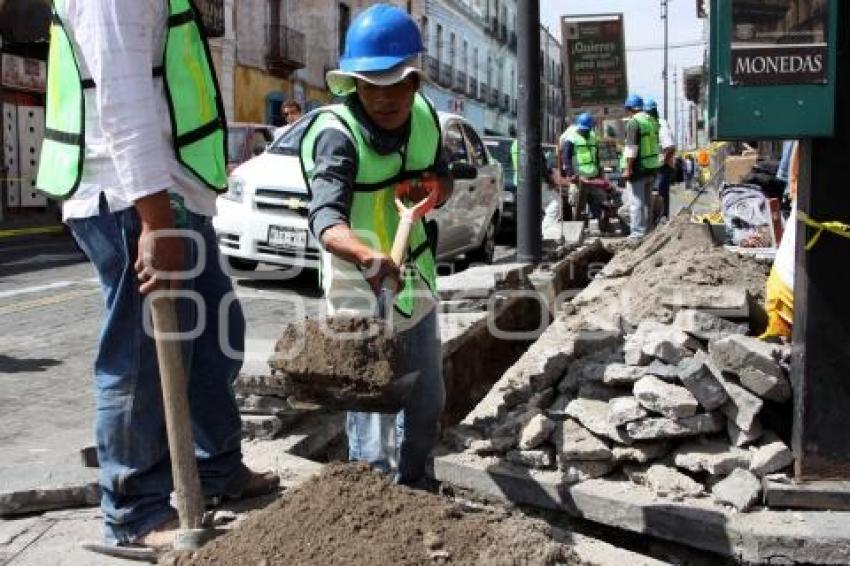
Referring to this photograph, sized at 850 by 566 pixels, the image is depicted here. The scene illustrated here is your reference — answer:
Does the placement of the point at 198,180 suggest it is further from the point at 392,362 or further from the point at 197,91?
the point at 392,362

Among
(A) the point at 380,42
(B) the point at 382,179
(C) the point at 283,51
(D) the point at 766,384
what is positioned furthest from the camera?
(C) the point at 283,51

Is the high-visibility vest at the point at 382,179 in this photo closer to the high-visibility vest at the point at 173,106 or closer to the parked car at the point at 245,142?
the high-visibility vest at the point at 173,106

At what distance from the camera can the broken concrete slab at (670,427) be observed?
380cm

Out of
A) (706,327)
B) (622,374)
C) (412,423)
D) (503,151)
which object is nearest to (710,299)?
(706,327)

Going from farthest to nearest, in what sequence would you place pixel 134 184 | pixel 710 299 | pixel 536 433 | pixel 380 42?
pixel 710 299, pixel 536 433, pixel 380 42, pixel 134 184

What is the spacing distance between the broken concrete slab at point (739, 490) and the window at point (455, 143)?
27.0ft

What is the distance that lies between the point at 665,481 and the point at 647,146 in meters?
9.65

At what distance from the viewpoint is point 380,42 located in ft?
10.7

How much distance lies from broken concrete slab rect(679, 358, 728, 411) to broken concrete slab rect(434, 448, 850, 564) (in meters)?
0.39

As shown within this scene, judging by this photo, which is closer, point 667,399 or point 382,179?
point 382,179

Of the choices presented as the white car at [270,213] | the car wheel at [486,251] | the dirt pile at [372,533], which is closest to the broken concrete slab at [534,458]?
the dirt pile at [372,533]

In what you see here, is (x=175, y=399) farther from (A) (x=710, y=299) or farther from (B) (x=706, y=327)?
(A) (x=710, y=299)

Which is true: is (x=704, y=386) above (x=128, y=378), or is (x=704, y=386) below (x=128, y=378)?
below

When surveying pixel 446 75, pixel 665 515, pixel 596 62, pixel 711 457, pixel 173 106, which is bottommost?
pixel 665 515
